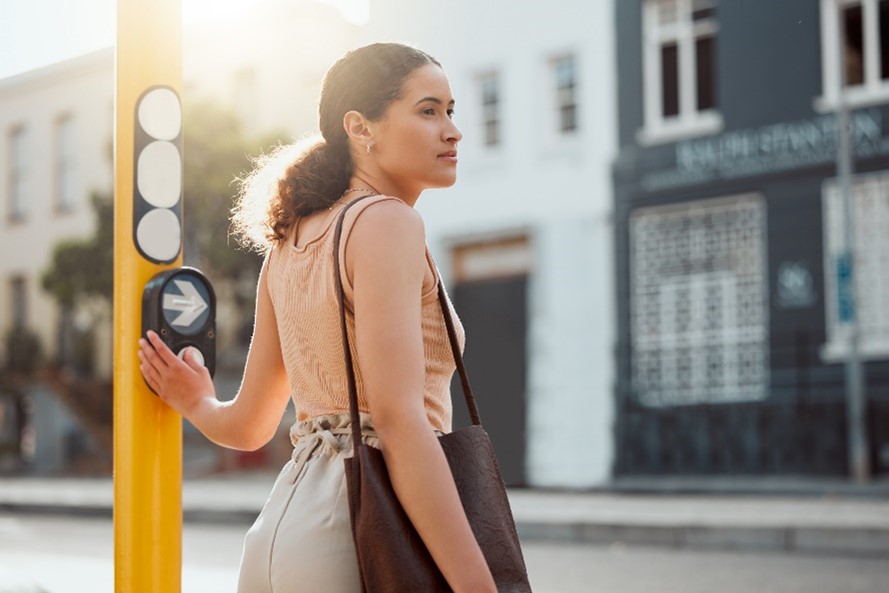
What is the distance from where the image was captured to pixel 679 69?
1845cm

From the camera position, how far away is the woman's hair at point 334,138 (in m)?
2.02

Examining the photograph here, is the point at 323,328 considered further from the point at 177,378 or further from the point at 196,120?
the point at 196,120

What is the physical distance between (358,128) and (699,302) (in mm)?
16354

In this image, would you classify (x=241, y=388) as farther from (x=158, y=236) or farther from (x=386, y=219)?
(x=386, y=219)

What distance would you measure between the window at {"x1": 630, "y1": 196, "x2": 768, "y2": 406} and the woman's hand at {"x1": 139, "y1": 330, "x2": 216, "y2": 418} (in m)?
15.3

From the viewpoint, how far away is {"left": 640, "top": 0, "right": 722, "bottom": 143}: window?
18156 millimetres

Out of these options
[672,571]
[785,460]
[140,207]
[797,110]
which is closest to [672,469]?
[785,460]

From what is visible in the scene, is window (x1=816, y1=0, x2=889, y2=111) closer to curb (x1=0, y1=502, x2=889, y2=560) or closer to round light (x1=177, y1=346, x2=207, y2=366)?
curb (x1=0, y1=502, x2=889, y2=560)

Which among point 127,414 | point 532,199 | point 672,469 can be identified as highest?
point 532,199

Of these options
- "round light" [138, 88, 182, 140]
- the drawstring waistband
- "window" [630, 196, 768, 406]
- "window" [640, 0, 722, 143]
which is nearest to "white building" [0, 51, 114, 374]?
"window" [640, 0, 722, 143]

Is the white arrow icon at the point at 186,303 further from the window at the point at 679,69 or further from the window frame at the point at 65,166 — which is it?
the window frame at the point at 65,166

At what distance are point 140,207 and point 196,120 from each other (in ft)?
70.4

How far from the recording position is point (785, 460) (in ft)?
54.0

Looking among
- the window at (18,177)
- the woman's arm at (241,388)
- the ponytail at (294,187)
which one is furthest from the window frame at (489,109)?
the ponytail at (294,187)
